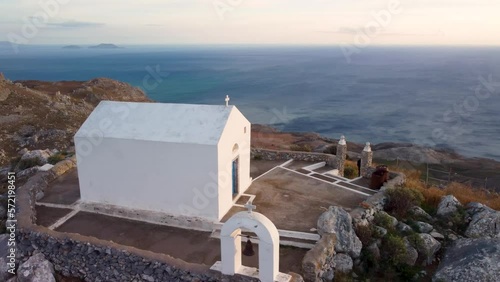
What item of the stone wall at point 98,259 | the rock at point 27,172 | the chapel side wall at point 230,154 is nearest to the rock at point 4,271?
the stone wall at point 98,259

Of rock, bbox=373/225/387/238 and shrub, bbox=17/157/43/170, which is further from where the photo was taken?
shrub, bbox=17/157/43/170

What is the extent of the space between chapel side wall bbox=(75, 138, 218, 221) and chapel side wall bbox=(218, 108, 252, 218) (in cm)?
34

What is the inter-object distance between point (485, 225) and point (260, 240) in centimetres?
845

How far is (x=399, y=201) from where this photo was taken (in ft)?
43.2

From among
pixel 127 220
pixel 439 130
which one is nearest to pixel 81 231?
pixel 127 220

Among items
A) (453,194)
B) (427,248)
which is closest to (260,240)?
(427,248)

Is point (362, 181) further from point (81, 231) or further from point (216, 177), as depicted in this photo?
point (81, 231)

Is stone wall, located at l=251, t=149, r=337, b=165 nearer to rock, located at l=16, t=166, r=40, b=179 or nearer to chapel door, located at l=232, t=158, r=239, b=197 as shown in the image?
chapel door, located at l=232, t=158, r=239, b=197

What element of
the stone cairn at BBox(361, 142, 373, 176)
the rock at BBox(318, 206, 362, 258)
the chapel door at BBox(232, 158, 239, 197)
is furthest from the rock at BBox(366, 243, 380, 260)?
the stone cairn at BBox(361, 142, 373, 176)

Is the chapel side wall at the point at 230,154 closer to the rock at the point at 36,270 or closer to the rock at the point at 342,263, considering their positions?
the rock at the point at 342,263

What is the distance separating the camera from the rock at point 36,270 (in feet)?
Result: 33.1

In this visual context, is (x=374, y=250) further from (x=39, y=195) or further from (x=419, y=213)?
(x=39, y=195)

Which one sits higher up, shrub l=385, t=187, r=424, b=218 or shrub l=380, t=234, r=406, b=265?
shrub l=385, t=187, r=424, b=218

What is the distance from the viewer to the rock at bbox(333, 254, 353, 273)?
33.3 ft
